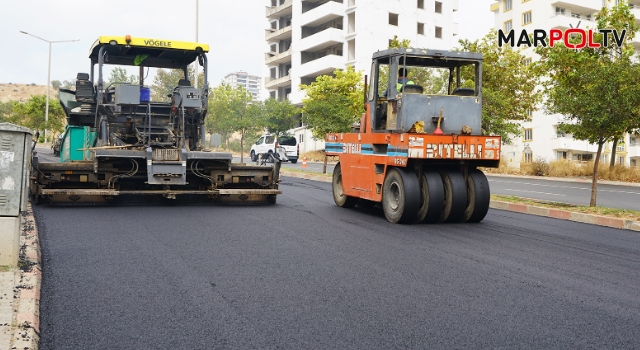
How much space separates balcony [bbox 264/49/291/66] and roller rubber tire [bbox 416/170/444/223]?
2151 inches

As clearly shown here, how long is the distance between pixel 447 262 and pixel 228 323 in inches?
125

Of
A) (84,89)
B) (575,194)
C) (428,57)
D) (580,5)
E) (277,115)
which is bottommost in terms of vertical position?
(575,194)

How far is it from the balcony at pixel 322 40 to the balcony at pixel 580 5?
17.9 meters

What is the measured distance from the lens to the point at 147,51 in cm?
1203

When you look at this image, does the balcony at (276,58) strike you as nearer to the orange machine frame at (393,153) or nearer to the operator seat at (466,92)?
the orange machine frame at (393,153)

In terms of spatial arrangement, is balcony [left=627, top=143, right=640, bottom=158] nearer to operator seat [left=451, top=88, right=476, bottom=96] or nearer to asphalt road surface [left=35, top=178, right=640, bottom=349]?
operator seat [left=451, top=88, right=476, bottom=96]

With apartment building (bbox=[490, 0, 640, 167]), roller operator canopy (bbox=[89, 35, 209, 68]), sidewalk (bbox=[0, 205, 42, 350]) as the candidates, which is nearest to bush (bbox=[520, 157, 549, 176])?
apartment building (bbox=[490, 0, 640, 167])

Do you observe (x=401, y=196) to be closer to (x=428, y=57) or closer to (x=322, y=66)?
(x=428, y=57)

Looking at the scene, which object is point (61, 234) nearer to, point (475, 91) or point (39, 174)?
point (39, 174)

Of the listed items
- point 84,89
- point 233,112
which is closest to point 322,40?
point 233,112

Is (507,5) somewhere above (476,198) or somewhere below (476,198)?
above

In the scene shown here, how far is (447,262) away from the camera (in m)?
6.96

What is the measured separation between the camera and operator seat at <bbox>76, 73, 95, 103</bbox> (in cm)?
1162

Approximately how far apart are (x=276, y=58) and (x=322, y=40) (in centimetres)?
1066
